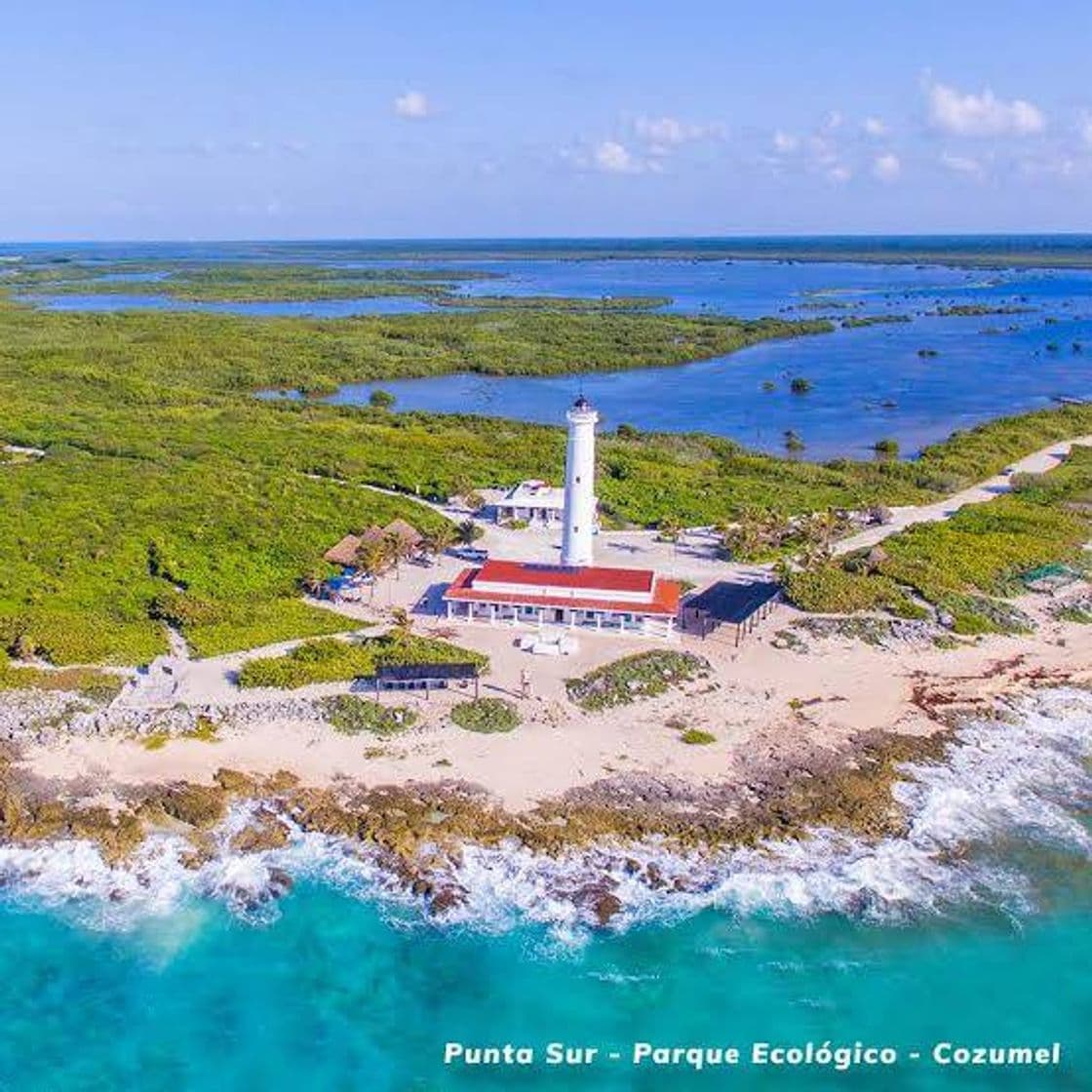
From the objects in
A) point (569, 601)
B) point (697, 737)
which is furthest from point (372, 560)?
point (697, 737)

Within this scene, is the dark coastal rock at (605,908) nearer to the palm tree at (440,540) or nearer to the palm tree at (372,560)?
the palm tree at (372,560)

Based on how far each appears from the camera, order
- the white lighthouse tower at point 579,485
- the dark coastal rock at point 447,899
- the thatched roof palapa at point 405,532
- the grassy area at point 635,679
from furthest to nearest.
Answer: the thatched roof palapa at point 405,532, the white lighthouse tower at point 579,485, the grassy area at point 635,679, the dark coastal rock at point 447,899

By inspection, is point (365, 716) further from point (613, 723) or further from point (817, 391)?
point (817, 391)

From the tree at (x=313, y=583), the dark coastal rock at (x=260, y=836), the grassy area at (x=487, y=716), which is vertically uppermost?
the tree at (x=313, y=583)

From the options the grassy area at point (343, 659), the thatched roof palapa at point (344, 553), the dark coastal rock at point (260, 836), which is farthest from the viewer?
the thatched roof palapa at point (344, 553)

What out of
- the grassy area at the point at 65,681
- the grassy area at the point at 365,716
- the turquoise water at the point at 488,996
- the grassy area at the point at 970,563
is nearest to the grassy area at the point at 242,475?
the grassy area at the point at 65,681

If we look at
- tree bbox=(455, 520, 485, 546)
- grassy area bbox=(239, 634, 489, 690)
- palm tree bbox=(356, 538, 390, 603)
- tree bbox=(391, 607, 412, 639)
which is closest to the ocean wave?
grassy area bbox=(239, 634, 489, 690)

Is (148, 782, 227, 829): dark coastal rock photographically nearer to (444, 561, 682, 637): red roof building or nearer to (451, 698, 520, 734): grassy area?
(451, 698, 520, 734): grassy area
